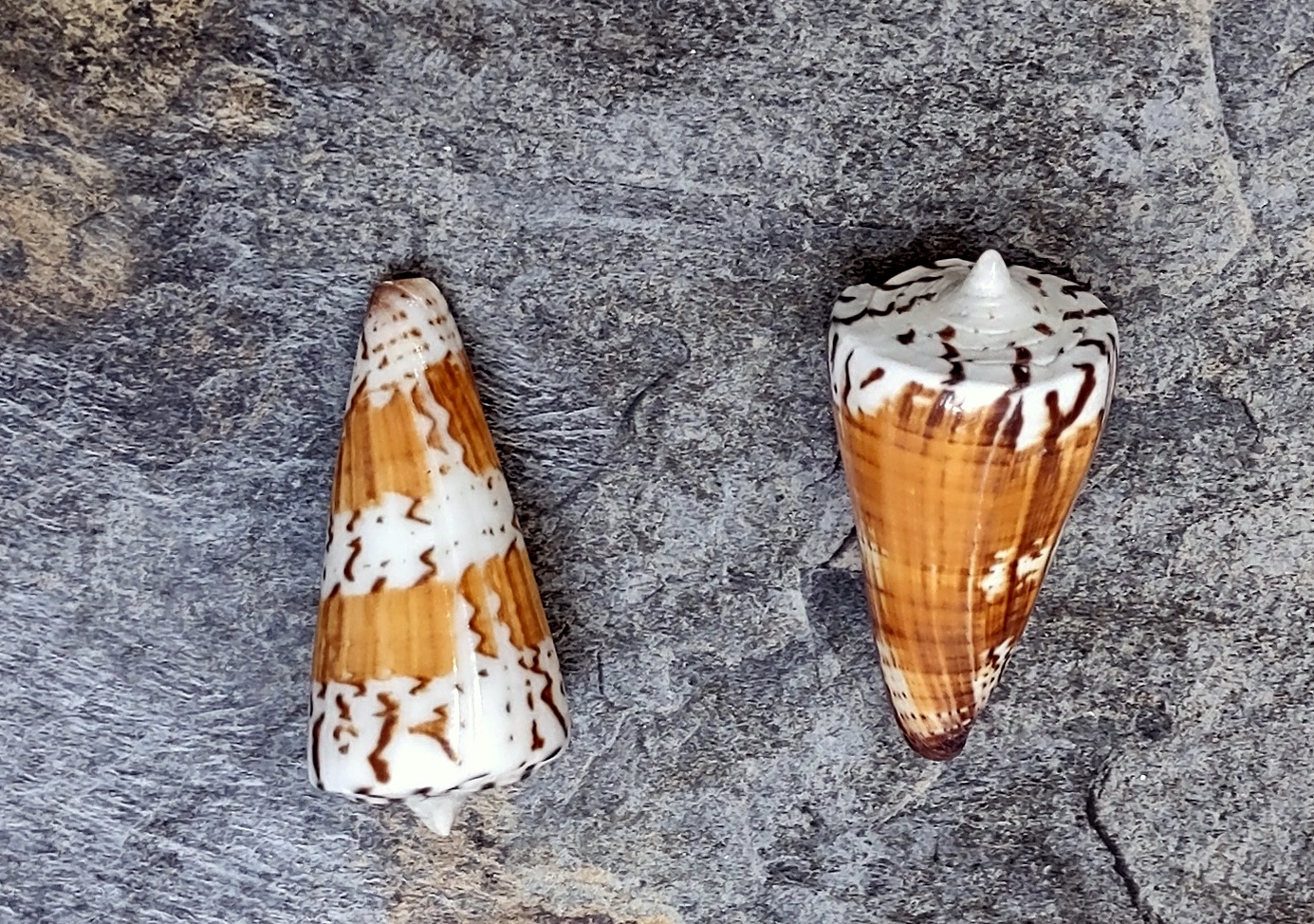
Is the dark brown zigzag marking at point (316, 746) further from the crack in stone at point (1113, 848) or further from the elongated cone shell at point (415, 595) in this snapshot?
the crack in stone at point (1113, 848)

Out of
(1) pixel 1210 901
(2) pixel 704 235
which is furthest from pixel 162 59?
(1) pixel 1210 901

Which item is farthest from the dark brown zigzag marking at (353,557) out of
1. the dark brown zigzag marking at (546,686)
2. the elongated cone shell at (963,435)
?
the elongated cone shell at (963,435)

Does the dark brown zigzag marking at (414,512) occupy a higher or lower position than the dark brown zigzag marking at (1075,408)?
lower

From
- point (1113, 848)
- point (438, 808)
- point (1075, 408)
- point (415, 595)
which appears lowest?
point (1113, 848)

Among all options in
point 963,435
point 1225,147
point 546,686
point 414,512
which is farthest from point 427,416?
point 1225,147

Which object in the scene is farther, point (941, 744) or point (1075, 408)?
point (941, 744)

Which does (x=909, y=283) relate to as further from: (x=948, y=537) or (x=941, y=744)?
(x=941, y=744)
